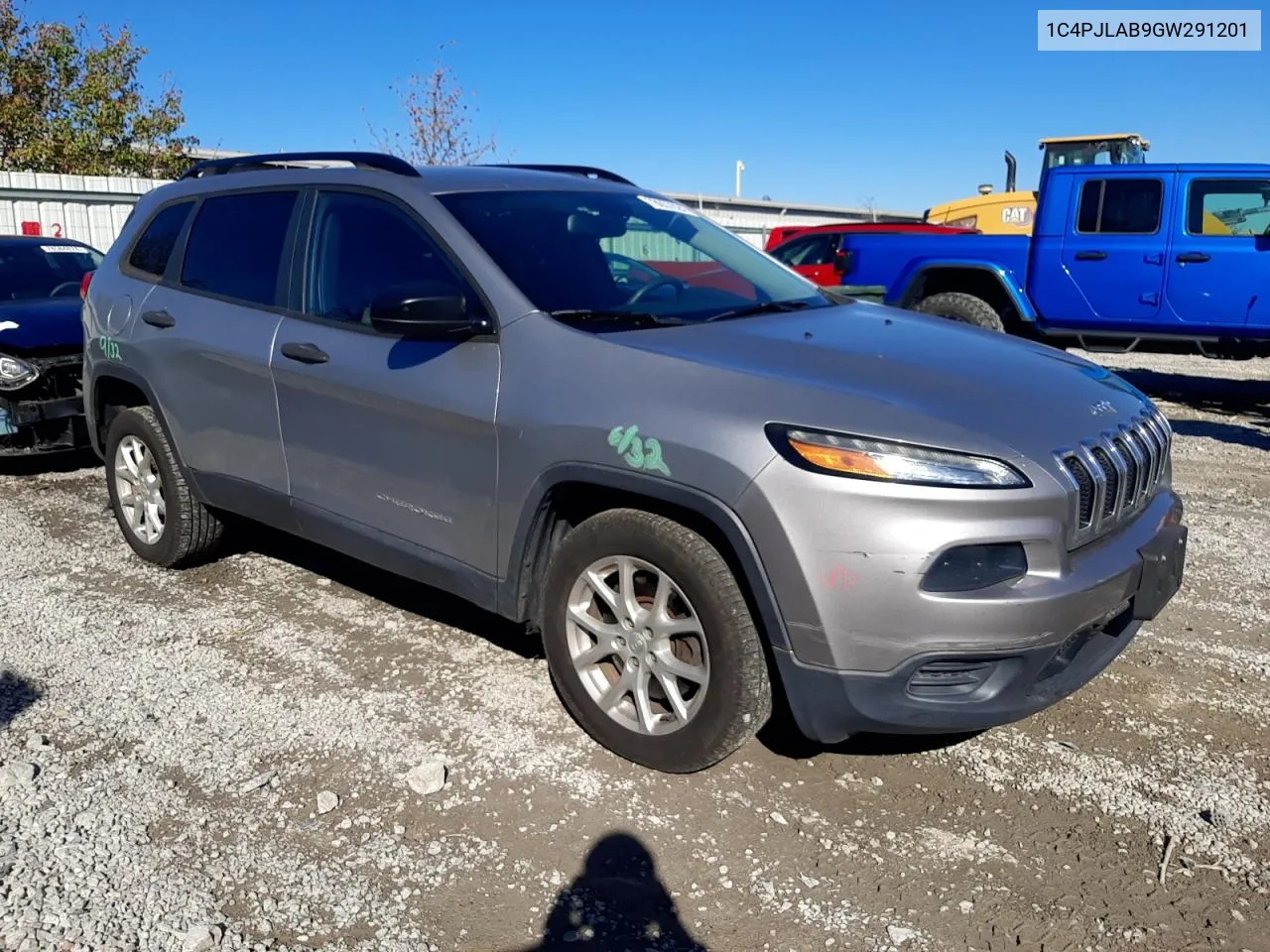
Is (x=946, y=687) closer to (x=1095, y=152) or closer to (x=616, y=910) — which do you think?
(x=616, y=910)

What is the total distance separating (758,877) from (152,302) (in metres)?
3.73

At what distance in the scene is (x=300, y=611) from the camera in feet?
15.1

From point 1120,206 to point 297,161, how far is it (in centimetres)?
817

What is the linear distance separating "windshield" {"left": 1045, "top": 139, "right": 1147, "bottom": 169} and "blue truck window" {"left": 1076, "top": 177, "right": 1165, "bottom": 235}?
505 centimetres

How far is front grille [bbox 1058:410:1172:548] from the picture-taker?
9.21 feet

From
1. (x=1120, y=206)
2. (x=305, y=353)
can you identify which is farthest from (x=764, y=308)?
(x=1120, y=206)

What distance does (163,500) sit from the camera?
16.3 feet

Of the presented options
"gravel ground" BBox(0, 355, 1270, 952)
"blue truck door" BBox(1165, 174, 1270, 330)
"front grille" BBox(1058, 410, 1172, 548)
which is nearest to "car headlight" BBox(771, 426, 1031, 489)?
"front grille" BBox(1058, 410, 1172, 548)

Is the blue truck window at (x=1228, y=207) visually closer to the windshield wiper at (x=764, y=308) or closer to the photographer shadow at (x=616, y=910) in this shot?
the windshield wiper at (x=764, y=308)

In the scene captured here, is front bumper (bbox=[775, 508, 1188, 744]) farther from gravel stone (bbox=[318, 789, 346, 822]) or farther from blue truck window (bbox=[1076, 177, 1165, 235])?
blue truck window (bbox=[1076, 177, 1165, 235])

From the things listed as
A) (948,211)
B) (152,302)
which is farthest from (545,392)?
(948,211)

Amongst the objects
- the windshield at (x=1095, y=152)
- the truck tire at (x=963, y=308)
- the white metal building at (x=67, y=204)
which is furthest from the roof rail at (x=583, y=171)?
the windshield at (x=1095, y=152)

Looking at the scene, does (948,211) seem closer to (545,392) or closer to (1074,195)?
(1074,195)

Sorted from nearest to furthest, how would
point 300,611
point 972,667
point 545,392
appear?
point 972,667
point 545,392
point 300,611
